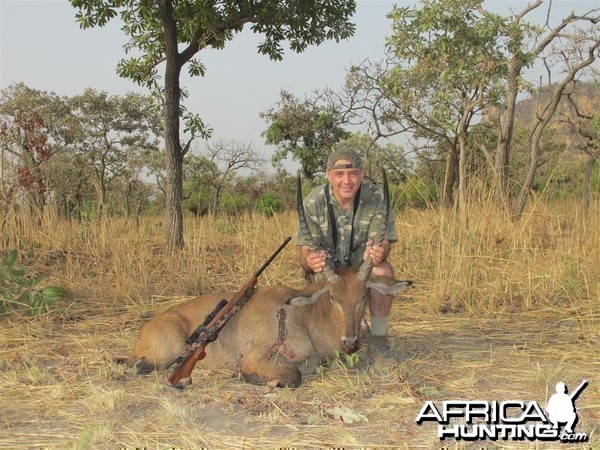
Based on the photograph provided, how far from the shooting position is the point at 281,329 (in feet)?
16.1

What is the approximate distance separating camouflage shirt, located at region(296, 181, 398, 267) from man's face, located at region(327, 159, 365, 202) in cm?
17

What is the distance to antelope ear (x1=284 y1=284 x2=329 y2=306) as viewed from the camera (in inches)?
186

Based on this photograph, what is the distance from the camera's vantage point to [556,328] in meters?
6.01

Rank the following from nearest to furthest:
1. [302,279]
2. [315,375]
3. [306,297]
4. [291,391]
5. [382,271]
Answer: [291,391], [306,297], [315,375], [382,271], [302,279]

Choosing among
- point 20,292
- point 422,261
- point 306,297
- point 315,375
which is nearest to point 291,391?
point 315,375

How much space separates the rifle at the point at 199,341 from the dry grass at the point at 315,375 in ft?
0.34

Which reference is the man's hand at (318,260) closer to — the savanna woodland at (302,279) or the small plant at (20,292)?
the savanna woodland at (302,279)

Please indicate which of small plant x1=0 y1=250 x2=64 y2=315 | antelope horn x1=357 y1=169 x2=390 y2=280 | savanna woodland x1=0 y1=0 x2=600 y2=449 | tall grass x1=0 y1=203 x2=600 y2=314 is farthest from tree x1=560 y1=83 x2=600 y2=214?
small plant x1=0 y1=250 x2=64 y2=315

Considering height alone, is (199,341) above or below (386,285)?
below

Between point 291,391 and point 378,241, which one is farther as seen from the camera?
point 378,241

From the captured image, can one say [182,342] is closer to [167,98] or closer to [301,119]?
[167,98]

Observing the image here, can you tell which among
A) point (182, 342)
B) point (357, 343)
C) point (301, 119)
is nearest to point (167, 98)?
point (182, 342)

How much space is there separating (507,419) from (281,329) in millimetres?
1811

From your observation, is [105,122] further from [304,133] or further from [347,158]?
[347,158]
